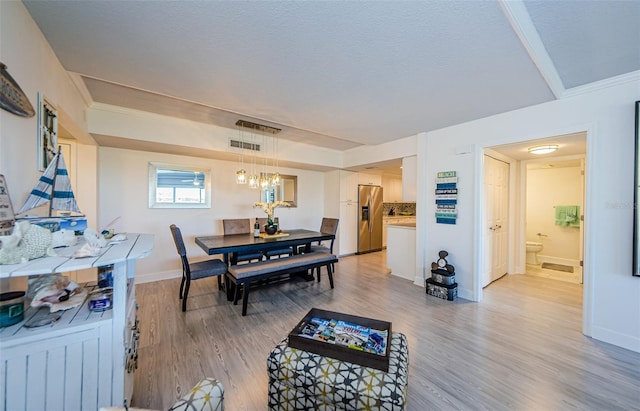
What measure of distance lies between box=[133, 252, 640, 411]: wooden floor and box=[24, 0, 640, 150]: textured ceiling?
2.39m

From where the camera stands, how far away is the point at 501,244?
4066mm

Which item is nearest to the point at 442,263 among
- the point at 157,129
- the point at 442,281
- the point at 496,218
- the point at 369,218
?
the point at 442,281

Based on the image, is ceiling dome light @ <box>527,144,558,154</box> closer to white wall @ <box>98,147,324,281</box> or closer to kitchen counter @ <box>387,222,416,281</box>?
kitchen counter @ <box>387,222,416,281</box>

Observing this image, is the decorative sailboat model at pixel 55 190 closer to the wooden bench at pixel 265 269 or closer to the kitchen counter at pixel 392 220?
the wooden bench at pixel 265 269

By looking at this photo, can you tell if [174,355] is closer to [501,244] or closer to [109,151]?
[109,151]

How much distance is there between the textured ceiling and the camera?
1384 millimetres

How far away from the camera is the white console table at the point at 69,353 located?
0.89 m

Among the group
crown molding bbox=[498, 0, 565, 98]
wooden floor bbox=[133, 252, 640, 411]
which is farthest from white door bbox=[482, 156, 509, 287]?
crown molding bbox=[498, 0, 565, 98]

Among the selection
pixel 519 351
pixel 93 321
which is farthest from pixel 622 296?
pixel 93 321

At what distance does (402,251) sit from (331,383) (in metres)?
3.19

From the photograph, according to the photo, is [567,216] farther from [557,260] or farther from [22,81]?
[22,81]

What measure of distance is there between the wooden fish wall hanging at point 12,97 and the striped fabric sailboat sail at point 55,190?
280mm

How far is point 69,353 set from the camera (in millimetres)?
993

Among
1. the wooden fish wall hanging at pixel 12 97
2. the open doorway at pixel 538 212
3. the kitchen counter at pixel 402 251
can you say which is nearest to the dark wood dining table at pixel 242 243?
the kitchen counter at pixel 402 251
